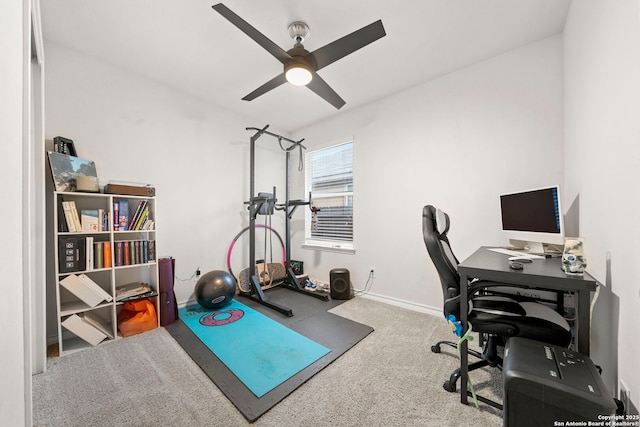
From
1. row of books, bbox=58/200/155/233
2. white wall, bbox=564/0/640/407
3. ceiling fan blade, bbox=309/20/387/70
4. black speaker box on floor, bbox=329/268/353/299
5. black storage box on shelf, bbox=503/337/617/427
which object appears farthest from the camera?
black speaker box on floor, bbox=329/268/353/299

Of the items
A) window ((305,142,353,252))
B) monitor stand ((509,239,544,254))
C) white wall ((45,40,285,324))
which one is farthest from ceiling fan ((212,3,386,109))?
monitor stand ((509,239,544,254))

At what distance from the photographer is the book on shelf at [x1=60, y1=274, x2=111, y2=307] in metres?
1.98

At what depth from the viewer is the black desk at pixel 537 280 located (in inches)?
43.6

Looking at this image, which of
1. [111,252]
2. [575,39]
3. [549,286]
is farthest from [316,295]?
[575,39]

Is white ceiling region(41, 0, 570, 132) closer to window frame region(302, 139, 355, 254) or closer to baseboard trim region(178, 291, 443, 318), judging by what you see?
window frame region(302, 139, 355, 254)

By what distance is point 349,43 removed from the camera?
1678 millimetres

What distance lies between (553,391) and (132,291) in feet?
10.1

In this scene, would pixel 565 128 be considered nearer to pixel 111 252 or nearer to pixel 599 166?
pixel 599 166

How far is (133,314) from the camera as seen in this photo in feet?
7.72

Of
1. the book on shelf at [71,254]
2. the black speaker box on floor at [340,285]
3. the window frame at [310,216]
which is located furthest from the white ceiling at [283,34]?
the black speaker box on floor at [340,285]

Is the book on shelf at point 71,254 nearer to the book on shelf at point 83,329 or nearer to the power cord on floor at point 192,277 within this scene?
the book on shelf at point 83,329

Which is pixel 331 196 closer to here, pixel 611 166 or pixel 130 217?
pixel 130 217

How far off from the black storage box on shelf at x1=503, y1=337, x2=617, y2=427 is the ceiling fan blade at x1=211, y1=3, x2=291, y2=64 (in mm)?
2237

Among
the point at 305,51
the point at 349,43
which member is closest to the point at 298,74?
the point at 305,51
